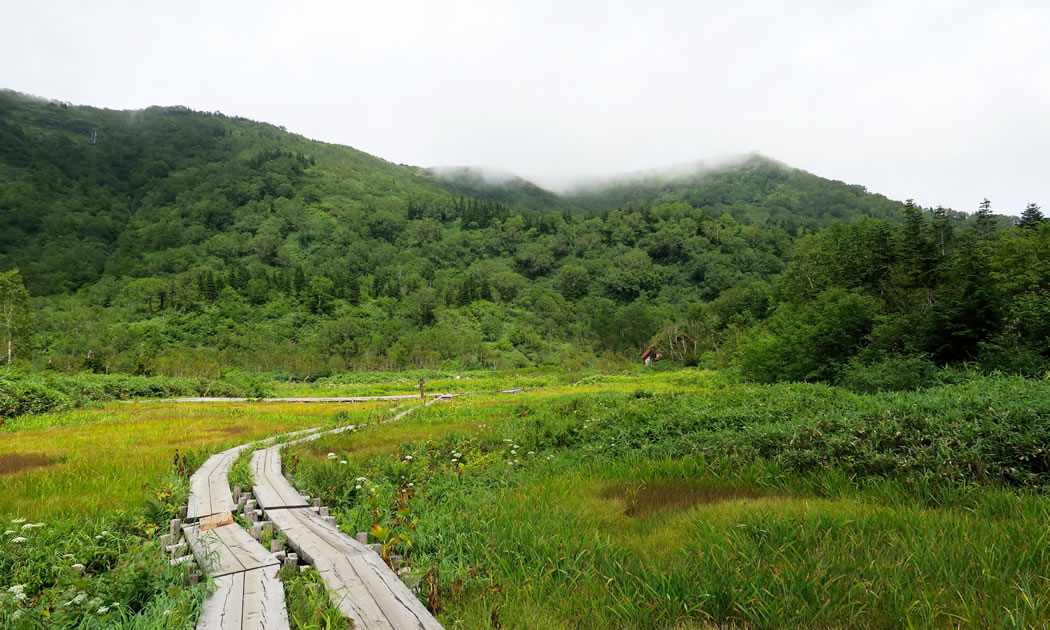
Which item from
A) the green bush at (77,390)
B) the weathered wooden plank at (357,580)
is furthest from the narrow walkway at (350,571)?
the green bush at (77,390)

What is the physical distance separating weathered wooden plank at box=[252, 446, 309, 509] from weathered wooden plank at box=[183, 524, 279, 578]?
38.1 inches

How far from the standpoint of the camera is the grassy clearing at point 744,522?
318 centimetres

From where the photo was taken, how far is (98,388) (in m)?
27.2

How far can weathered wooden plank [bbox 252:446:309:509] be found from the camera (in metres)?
6.47

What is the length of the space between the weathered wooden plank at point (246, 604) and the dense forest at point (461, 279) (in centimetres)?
1988

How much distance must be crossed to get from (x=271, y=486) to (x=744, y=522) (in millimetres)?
7057

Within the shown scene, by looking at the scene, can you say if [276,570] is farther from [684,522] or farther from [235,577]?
[684,522]

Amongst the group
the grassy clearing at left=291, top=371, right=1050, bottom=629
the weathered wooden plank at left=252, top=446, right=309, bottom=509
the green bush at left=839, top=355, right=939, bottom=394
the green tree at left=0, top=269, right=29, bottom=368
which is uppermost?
the green tree at left=0, top=269, right=29, bottom=368

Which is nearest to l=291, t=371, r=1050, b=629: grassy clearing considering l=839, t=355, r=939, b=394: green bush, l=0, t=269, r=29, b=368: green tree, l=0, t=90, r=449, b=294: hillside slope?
l=839, t=355, r=939, b=394: green bush

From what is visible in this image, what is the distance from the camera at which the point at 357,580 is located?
387 centimetres

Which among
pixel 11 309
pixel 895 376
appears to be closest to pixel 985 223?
pixel 895 376

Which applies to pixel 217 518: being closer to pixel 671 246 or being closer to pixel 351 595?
pixel 351 595

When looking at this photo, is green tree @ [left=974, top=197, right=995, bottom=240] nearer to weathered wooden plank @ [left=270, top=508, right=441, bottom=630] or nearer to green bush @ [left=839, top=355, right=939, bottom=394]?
green bush @ [left=839, top=355, right=939, bottom=394]

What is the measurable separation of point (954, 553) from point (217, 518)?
776 cm
